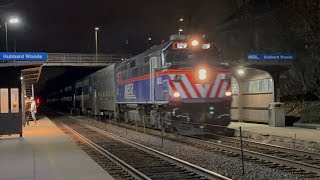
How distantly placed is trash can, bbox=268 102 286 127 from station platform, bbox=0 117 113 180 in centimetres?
1015

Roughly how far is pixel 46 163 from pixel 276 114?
13.5m

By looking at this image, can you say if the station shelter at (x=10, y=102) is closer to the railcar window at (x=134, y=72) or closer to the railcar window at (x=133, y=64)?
the railcar window at (x=134, y=72)

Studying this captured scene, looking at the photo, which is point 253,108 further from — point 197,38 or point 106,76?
point 106,76

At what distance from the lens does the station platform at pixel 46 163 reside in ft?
34.5

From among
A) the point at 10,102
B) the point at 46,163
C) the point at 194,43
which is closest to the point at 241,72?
the point at 194,43

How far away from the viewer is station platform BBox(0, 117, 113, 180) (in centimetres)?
1052

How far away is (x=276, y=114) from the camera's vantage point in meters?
22.8

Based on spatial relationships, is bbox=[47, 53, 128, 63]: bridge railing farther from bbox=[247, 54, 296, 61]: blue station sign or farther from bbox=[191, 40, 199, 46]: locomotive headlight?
bbox=[191, 40, 199, 46]: locomotive headlight

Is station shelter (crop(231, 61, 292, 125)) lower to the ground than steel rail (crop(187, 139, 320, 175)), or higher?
higher

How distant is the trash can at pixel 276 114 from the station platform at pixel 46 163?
10.2 meters

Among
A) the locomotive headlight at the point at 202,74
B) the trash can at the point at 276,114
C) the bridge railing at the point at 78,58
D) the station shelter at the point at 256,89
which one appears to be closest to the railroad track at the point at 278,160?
the locomotive headlight at the point at 202,74

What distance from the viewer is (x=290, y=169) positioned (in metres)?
11.4

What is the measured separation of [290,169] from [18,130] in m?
13.6

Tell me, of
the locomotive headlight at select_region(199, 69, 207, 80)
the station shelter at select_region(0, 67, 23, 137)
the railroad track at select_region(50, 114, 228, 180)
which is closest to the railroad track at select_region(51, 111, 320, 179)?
the railroad track at select_region(50, 114, 228, 180)
